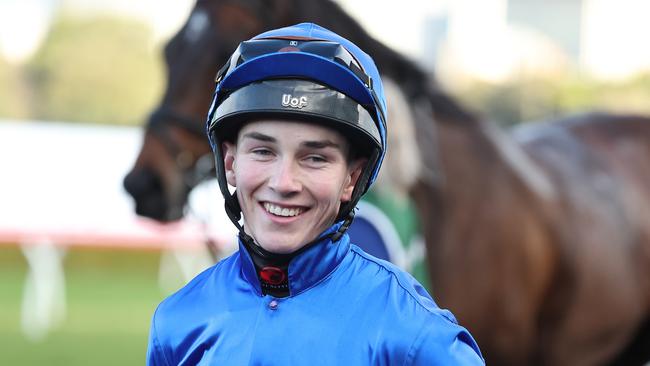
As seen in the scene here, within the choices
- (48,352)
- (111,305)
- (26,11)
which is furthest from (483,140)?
(26,11)

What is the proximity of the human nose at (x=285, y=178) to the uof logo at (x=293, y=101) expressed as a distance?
0.30 ft

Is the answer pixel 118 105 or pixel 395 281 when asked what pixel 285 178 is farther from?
pixel 118 105

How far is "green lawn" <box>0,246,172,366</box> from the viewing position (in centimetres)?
816

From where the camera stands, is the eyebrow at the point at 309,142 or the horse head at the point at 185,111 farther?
the horse head at the point at 185,111

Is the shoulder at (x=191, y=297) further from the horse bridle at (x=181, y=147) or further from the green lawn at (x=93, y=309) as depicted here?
the green lawn at (x=93, y=309)

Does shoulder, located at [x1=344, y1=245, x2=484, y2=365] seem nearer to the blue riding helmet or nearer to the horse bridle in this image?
the blue riding helmet

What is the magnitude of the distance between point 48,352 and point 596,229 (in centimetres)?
476

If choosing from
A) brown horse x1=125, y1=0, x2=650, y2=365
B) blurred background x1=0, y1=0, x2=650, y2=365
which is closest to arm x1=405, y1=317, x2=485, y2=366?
brown horse x1=125, y1=0, x2=650, y2=365

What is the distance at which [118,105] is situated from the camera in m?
30.2

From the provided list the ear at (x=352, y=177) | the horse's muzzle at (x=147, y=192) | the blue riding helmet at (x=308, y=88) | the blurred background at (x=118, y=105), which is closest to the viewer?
the blue riding helmet at (x=308, y=88)

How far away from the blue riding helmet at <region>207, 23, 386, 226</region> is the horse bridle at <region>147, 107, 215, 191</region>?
2549 millimetres

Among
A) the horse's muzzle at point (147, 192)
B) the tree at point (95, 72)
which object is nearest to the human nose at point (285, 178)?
the horse's muzzle at point (147, 192)

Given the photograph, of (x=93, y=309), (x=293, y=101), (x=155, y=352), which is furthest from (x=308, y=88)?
(x=93, y=309)

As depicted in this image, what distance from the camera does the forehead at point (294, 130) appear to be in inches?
71.9
